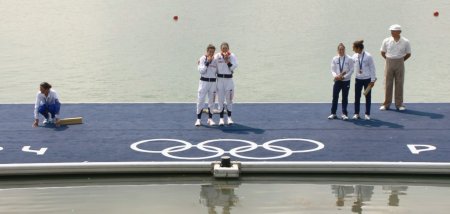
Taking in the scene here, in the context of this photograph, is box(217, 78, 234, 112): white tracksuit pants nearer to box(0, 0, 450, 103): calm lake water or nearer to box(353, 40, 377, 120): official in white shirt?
box(353, 40, 377, 120): official in white shirt

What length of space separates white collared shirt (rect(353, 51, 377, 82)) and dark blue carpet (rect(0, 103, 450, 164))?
3.21 feet

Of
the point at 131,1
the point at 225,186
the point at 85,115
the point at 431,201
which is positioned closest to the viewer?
the point at 431,201

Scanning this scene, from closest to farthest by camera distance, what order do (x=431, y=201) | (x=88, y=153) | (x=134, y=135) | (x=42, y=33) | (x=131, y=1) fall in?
1. (x=431, y=201)
2. (x=88, y=153)
3. (x=134, y=135)
4. (x=42, y=33)
5. (x=131, y=1)

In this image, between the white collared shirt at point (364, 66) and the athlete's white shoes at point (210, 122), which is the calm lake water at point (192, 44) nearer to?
the white collared shirt at point (364, 66)

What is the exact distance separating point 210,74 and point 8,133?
434 centimetres

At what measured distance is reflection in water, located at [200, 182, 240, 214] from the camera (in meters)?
11.7

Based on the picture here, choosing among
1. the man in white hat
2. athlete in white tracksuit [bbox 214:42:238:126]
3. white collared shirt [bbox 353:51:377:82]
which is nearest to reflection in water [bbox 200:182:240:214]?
athlete in white tracksuit [bbox 214:42:238:126]

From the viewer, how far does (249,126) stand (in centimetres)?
1655

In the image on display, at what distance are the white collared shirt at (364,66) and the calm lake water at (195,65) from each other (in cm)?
440

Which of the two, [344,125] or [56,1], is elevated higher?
[56,1]

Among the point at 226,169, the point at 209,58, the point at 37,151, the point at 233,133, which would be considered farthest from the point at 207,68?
the point at 37,151

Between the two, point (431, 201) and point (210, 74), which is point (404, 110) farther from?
point (431, 201)

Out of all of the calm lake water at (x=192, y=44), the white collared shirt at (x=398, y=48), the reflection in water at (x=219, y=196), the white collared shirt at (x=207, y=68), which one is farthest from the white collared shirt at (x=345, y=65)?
the reflection in water at (x=219, y=196)

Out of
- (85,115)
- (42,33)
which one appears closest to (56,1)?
(42,33)
